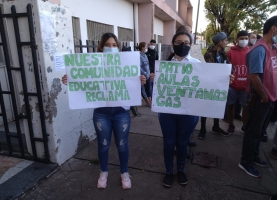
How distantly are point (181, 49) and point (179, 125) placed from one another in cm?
88

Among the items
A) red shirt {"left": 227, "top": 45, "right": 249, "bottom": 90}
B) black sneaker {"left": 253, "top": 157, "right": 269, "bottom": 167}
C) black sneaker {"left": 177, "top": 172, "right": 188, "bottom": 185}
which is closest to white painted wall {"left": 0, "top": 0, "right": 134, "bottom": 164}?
black sneaker {"left": 177, "top": 172, "right": 188, "bottom": 185}

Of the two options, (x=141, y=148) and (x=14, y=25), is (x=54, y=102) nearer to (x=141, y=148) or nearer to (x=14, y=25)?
(x=14, y=25)

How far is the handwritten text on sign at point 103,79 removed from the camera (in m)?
2.33

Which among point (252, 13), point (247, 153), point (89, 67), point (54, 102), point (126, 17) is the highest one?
point (252, 13)

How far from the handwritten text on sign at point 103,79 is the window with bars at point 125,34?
20.9ft

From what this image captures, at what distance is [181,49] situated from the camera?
2.28 meters

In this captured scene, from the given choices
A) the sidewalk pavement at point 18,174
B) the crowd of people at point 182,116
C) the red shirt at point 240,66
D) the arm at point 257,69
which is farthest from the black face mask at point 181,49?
the sidewalk pavement at point 18,174

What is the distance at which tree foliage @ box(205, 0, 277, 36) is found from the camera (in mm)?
17797

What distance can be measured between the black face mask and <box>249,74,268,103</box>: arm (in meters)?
0.89

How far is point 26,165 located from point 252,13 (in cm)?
2191

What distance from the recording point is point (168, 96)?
7.74ft

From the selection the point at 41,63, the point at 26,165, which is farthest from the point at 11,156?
the point at 41,63

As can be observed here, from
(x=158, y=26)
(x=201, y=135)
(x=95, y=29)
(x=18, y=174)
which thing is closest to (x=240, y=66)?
(x=201, y=135)

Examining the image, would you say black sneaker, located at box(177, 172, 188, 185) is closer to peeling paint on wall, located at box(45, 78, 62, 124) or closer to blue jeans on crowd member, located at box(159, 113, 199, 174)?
blue jeans on crowd member, located at box(159, 113, 199, 174)
